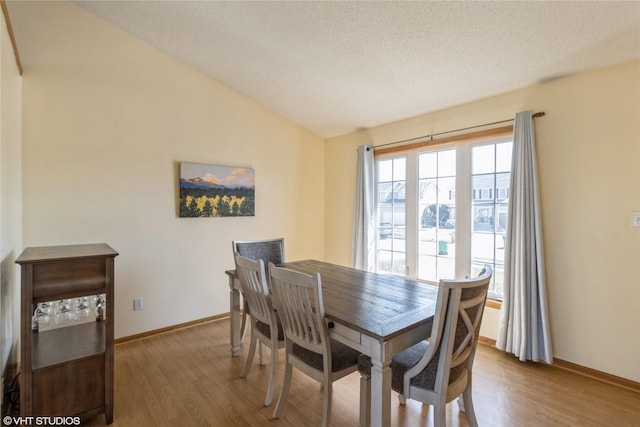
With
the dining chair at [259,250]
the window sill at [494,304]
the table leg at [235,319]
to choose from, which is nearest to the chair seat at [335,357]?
the table leg at [235,319]

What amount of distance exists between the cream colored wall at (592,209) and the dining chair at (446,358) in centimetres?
142

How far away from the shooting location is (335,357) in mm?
1775

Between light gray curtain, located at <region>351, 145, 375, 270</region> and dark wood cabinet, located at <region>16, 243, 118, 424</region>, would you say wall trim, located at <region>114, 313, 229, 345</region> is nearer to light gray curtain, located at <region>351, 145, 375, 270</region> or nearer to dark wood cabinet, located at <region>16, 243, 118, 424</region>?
dark wood cabinet, located at <region>16, 243, 118, 424</region>

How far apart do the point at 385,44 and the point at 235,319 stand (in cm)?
259

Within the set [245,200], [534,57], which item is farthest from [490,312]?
[245,200]

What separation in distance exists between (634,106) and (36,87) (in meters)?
4.59

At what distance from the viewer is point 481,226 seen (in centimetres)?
304

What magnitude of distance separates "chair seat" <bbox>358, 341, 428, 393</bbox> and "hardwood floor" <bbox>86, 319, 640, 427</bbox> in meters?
0.50

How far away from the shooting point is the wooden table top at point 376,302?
1.52 meters

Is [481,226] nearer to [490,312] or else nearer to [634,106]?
[490,312]

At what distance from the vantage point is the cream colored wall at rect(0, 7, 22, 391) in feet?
6.08

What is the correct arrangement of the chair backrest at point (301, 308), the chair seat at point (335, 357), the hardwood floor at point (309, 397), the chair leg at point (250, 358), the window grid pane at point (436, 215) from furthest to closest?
1. the window grid pane at point (436, 215)
2. the chair leg at point (250, 358)
3. the hardwood floor at point (309, 397)
4. the chair seat at point (335, 357)
5. the chair backrest at point (301, 308)

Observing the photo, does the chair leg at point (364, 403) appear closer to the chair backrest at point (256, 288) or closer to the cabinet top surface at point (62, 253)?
the chair backrest at point (256, 288)

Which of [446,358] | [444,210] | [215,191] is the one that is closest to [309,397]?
[446,358]
